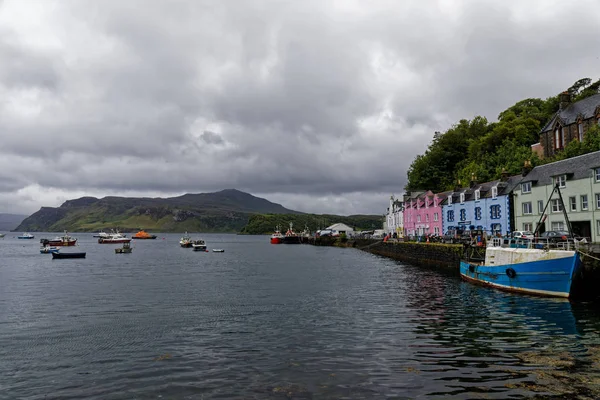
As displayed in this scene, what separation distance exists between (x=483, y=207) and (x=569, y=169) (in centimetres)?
2041

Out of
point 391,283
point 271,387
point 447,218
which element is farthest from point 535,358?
point 447,218

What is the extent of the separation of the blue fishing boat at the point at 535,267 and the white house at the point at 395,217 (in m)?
74.7

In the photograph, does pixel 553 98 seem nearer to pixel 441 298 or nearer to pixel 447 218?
pixel 447 218

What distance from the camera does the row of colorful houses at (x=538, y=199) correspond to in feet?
162

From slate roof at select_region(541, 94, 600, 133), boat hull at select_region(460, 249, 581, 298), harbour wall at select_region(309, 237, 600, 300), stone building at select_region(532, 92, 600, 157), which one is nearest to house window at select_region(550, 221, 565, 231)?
harbour wall at select_region(309, 237, 600, 300)

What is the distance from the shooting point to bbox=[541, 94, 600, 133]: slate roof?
75938 mm

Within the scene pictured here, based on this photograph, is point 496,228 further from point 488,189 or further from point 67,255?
point 67,255

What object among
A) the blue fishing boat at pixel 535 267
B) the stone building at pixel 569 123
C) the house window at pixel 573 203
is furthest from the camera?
the stone building at pixel 569 123

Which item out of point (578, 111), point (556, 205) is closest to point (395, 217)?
point (578, 111)

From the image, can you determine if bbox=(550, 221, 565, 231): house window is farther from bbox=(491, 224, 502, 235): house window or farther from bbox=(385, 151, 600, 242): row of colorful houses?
bbox=(491, 224, 502, 235): house window

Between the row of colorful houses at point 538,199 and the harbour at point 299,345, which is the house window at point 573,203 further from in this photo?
the harbour at point 299,345

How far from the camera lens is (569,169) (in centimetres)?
5331

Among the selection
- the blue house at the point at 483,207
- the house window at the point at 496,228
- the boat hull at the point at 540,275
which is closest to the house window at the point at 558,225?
the blue house at the point at 483,207

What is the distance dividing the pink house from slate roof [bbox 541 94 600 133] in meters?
24.8
